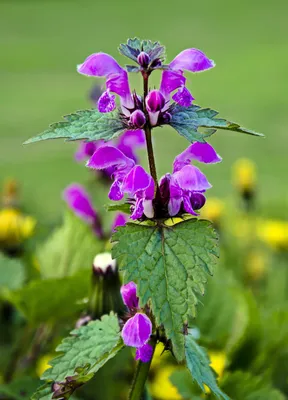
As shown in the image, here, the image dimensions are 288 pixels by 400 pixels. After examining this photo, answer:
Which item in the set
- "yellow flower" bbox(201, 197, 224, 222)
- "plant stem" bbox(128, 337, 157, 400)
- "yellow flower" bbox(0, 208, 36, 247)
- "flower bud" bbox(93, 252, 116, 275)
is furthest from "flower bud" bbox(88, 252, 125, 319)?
"yellow flower" bbox(201, 197, 224, 222)

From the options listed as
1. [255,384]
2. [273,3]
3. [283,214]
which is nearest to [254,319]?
[255,384]

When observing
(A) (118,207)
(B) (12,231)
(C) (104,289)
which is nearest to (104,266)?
(C) (104,289)

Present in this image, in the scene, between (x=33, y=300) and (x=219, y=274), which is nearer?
(x=33, y=300)

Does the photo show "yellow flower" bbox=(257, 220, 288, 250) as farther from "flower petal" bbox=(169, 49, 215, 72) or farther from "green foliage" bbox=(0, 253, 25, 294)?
"flower petal" bbox=(169, 49, 215, 72)

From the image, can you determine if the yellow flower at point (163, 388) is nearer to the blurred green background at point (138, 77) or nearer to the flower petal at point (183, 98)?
the flower petal at point (183, 98)

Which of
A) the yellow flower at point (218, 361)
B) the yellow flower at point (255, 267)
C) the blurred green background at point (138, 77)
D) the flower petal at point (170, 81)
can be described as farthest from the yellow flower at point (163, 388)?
the blurred green background at point (138, 77)

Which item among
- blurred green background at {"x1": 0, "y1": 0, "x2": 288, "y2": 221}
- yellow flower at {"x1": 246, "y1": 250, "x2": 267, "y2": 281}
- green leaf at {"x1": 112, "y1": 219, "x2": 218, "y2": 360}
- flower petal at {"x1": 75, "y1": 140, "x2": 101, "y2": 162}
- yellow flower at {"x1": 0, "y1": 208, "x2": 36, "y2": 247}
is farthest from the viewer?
blurred green background at {"x1": 0, "y1": 0, "x2": 288, "y2": 221}

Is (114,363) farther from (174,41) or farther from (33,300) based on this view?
(174,41)
